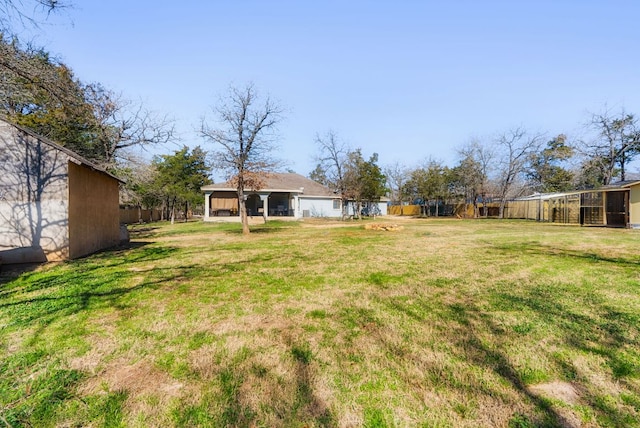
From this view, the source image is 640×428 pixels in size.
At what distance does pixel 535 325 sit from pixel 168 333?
4.22 metres

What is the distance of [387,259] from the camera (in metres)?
7.65

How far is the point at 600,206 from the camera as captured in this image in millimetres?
18078

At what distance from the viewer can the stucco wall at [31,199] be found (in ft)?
25.4

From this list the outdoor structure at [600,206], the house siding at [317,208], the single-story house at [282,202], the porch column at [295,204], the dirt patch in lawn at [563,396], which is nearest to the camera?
the dirt patch in lawn at [563,396]

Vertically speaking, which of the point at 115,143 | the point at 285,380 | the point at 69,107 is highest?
the point at 115,143

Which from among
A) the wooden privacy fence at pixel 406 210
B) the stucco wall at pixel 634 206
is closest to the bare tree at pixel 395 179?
the wooden privacy fence at pixel 406 210

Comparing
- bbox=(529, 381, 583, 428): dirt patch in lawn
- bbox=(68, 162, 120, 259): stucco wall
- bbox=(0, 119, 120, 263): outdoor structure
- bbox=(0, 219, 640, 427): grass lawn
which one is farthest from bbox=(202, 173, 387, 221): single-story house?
bbox=(529, 381, 583, 428): dirt patch in lawn

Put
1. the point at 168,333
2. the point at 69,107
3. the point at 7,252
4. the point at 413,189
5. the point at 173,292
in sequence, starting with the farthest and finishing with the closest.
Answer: the point at 413,189
the point at 7,252
the point at 69,107
the point at 173,292
the point at 168,333

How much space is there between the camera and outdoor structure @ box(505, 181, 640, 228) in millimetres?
15227

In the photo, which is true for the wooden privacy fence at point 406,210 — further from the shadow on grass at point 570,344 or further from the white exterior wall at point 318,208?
the shadow on grass at point 570,344

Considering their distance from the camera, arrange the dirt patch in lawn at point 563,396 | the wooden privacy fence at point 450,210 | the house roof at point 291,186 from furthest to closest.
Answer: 1. the wooden privacy fence at point 450,210
2. the house roof at point 291,186
3. the dirt patch in lawn at point 563,396

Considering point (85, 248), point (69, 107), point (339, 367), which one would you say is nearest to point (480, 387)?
point (339, 367)

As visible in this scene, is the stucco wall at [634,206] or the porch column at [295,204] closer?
the stucco wall at [634,206]

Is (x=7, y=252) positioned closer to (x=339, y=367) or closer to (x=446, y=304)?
(x=339, y=367)
